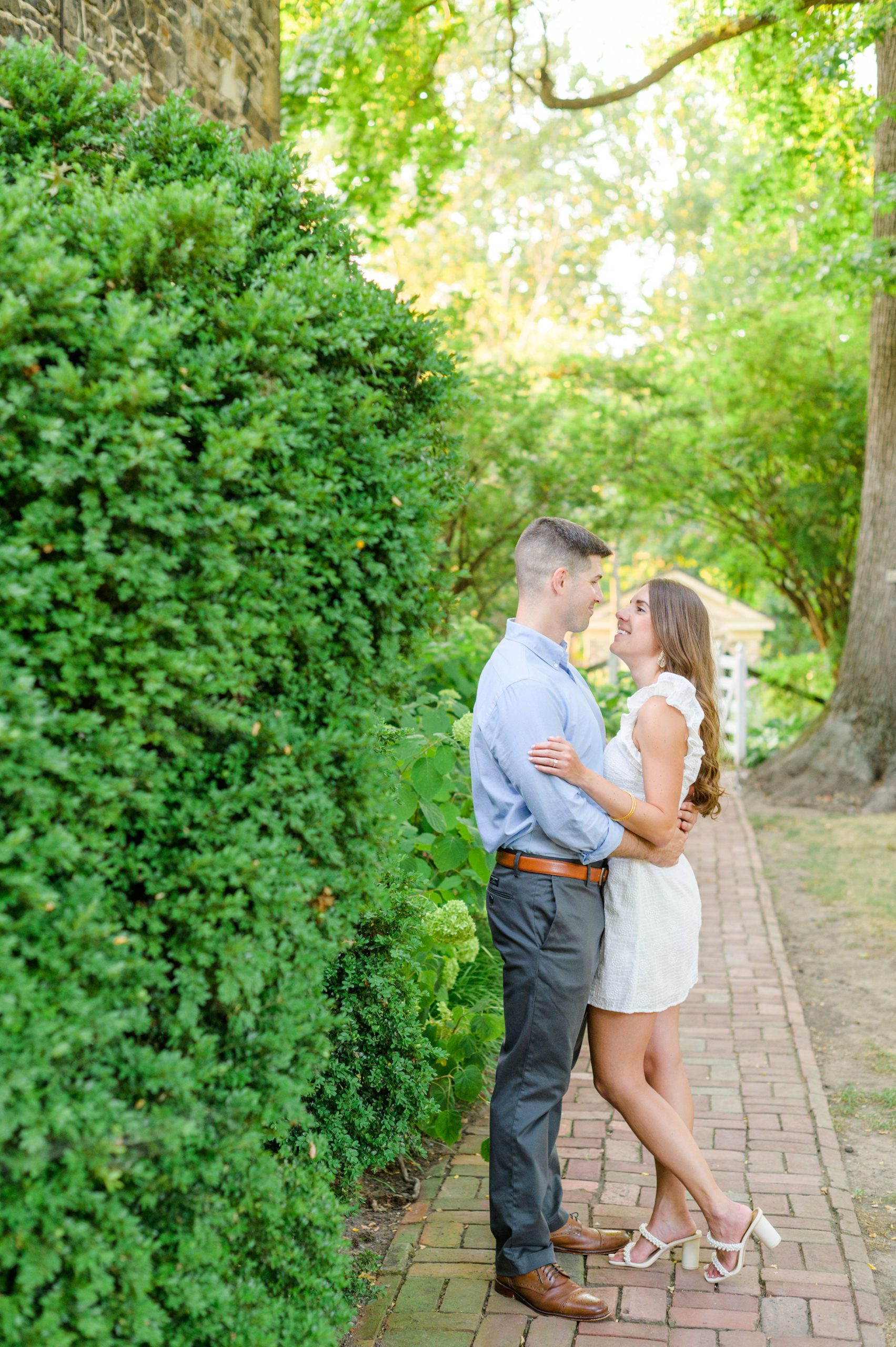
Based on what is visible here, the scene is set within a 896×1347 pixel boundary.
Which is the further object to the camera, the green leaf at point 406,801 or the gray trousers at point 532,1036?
the green leaf at point 406,801

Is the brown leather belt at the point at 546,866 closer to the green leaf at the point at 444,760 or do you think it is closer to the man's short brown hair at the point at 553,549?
the man's short brown hair at the point at 553,549

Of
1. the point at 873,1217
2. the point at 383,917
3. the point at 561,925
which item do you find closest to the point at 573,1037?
the point at 561,925

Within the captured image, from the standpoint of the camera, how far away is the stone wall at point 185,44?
13.9 ft

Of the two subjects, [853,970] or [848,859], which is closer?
[853,970]

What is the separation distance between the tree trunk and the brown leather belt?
9.08 m

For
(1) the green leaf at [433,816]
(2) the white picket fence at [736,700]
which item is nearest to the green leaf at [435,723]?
(1) the green leaf at [433,816]

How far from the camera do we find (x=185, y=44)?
5336 millimetres

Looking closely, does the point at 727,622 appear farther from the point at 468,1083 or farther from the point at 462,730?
the point at 468,1083

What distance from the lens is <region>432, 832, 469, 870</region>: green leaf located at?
4238 mm

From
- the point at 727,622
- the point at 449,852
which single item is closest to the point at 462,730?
the point at 449,852

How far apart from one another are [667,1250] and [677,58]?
9968 mm

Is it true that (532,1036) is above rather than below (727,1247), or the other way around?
above

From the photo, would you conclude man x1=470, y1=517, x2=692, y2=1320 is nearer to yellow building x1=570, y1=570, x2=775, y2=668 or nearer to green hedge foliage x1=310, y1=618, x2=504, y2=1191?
green hedge foliage x1=310, y1=618, x2=504, y2=1191

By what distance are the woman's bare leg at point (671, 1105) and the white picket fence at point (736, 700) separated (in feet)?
34.6
